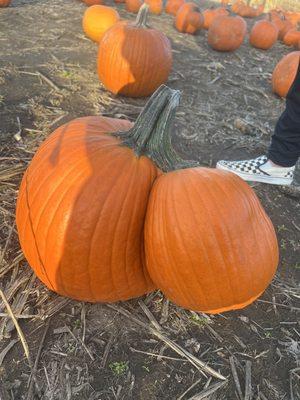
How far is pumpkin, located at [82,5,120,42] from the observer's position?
6305mm

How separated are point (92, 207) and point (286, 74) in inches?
179

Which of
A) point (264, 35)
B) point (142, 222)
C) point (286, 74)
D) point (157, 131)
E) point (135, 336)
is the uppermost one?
point (157, 131)

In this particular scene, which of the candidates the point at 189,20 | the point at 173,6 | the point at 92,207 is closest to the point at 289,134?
the point at 92,207

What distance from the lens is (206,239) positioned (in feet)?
6.16

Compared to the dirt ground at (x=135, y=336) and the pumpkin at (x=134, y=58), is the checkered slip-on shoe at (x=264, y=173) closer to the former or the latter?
the dirt ground at (x=135, y=336)

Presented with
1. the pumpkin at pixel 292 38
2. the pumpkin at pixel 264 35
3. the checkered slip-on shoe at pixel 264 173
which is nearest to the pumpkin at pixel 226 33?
the pumpkin at pixel 264 35

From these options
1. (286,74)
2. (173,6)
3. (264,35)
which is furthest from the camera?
(173,6)

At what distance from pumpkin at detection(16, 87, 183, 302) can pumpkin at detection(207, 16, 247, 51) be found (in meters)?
5.77

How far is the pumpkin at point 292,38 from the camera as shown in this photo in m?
8.78

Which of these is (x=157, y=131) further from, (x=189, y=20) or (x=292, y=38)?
(x=292, y=38)

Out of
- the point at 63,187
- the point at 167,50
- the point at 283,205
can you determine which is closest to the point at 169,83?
the point at 167,50

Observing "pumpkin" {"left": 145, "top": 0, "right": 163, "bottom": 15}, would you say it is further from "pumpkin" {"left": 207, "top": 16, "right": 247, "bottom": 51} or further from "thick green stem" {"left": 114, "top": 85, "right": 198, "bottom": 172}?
"thick green stem" {"left": 114, "top": 85, "right": 198, "bottom": 172}

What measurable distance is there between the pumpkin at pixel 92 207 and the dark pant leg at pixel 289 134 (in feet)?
5.37

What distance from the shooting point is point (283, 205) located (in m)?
3.58
